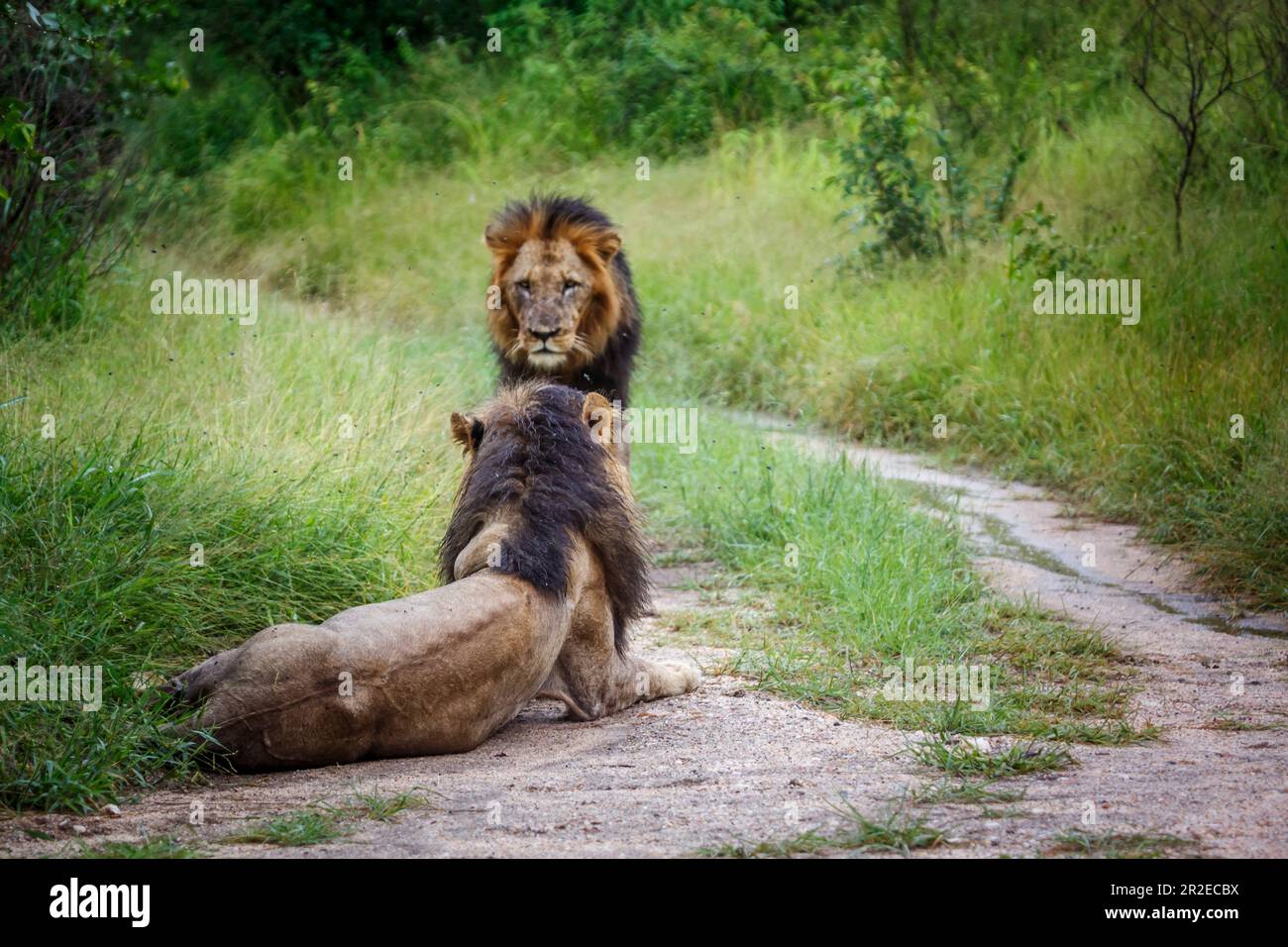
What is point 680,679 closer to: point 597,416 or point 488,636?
point 597,416

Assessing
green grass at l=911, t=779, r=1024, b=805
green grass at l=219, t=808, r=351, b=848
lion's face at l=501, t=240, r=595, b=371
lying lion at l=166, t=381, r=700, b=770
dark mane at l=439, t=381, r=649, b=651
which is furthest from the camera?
lion's face at l=501, t=240, r=595, b=371

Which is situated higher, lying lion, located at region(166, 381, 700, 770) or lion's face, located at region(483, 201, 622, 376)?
lion's face, located at region(483, 201, 622, 376)

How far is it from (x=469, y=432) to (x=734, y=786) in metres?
1.66

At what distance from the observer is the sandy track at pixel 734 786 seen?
3.63m

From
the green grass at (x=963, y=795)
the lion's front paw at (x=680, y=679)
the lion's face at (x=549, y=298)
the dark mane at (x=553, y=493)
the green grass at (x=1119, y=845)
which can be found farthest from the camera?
the lion's face at (x=549, y=298)

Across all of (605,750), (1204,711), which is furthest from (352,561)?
(1204,711)

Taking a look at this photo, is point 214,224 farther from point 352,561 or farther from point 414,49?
point 352,561

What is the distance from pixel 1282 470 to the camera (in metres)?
7.21

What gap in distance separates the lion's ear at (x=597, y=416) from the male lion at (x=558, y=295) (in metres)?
2.02

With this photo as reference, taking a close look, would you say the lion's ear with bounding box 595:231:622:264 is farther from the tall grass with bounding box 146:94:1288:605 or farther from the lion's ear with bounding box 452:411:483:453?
the tall grass with bounding box 146:94:1288:605

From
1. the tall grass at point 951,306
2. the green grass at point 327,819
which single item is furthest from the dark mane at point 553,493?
the tall grass at point 951,306

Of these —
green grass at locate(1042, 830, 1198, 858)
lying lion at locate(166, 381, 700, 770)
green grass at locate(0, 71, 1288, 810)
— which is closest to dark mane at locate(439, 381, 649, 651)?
lying lion at locate(166, 381, 700, 770)

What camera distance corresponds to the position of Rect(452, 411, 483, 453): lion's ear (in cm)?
510

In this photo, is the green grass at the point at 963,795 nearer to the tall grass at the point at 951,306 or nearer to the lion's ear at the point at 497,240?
the tall grass at the point at 951,306
